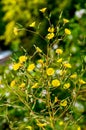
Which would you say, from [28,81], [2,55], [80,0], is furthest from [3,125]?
[2,55]

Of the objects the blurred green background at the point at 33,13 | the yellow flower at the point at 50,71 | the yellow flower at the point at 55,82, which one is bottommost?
the yellow flower at the point at 55,82

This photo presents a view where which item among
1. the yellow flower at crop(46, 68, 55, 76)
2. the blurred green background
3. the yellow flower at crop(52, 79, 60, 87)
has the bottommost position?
the yellow flower at crop(52, 79, 60, 87)

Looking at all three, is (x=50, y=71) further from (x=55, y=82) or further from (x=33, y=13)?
(x=33, y=13)

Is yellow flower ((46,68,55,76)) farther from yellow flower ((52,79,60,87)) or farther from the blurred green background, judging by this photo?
the blurred green background

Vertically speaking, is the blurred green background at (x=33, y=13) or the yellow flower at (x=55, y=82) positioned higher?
the blurred green background at (x=33, y=13)

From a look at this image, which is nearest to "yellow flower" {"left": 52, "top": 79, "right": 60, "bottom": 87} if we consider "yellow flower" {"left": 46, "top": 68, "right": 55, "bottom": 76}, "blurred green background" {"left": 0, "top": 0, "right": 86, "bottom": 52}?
"yellow flower" {"left": 46, "top": 68, "right": 55, "bottom": 76}

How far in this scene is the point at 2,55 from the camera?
10.5 m

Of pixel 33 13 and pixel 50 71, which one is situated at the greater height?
pixel 33 13

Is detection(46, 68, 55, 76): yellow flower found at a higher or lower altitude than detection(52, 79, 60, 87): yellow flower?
higher

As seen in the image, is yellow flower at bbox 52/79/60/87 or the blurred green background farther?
the blurred green background

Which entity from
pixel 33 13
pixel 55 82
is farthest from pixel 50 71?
pixel 33 13

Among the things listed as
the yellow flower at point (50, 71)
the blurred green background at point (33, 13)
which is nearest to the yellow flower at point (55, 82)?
the yellow flower at point (50, 71)

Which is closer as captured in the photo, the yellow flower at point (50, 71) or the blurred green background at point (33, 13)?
the yellow flower at point (50, 71)

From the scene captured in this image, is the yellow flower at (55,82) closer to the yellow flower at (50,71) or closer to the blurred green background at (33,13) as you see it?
the yellow flower at (50,71)
